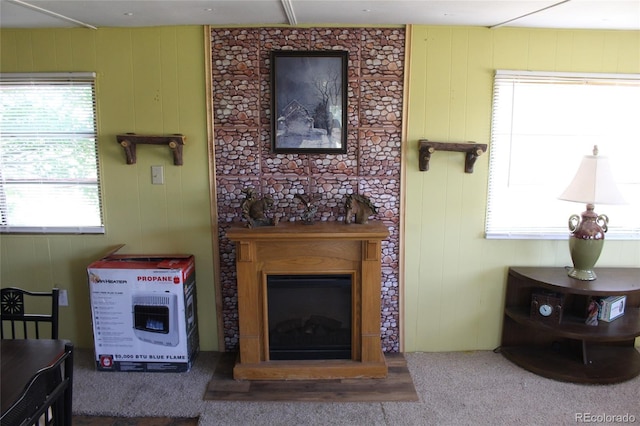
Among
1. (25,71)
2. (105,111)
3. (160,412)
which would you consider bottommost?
(160,412)

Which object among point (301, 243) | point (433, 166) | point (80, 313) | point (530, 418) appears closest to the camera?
point (530, 418)

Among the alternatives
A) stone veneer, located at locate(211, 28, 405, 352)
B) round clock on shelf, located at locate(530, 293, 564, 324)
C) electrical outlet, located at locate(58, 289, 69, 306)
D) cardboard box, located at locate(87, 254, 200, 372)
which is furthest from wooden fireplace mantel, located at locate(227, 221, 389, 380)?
electrical outlet, located at locate(58, 289, 69, 306)

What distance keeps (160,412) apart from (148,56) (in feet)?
7.05

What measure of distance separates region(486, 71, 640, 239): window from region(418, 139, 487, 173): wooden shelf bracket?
17 cm

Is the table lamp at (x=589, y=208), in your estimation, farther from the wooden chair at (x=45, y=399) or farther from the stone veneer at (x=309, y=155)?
the wooden chair at (x=45, y=399)

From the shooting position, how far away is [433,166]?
300cm

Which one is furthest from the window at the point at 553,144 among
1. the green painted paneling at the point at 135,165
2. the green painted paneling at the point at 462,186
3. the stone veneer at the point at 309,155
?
the green painted paneling at the point at 135,165

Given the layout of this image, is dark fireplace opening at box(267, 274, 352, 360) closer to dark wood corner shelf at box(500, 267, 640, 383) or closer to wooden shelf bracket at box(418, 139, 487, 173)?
wooden shelf bracket at box(418, 139, 487, 173)

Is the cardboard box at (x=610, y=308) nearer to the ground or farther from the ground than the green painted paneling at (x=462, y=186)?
nearer to the ground

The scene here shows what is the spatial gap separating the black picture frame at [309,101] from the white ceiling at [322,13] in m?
0.23

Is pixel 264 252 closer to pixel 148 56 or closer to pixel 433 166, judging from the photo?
pixel 433 166

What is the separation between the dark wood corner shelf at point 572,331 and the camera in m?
2.78

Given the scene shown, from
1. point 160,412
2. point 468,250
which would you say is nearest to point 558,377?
point 468,250

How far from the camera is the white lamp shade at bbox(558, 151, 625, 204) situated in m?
2.69
